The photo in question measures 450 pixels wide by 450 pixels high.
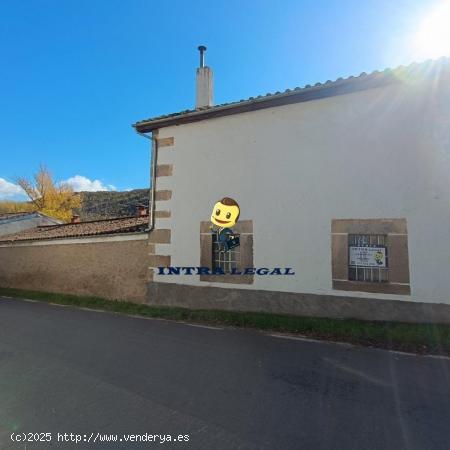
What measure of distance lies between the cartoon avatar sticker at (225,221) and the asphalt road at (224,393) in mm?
2748

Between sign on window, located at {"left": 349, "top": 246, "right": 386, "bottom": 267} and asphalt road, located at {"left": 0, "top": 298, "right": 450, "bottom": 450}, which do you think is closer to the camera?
asphalt road, located at {"left": 0, "top": 298, "right": 450, "bottom": 450}

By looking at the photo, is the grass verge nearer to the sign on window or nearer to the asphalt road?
the asphalt road

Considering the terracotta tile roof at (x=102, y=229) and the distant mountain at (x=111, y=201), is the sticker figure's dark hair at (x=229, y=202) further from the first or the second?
the distant mountain at (x=111, y=201)

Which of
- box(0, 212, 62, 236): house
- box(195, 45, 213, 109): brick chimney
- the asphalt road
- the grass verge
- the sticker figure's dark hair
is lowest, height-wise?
the asphalt road

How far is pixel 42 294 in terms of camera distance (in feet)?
41.4

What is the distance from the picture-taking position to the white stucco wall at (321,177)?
644 cm

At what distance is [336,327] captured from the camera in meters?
6.37

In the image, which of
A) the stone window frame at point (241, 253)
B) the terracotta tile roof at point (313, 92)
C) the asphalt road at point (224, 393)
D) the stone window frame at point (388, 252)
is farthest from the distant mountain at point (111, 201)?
the asphalt road at point (224, 393)

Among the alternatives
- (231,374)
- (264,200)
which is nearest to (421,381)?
(231,374)

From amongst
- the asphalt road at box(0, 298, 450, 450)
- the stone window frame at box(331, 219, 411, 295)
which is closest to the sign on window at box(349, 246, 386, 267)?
the stone window frame at box(331, 219, 411, 295)

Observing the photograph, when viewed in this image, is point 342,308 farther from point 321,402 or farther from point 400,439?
point 400,439

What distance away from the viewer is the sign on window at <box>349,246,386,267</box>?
685 cm

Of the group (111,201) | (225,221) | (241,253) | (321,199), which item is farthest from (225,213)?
(111,201)

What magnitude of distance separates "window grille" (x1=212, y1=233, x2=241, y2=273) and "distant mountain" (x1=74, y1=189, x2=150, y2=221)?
36.8 m
